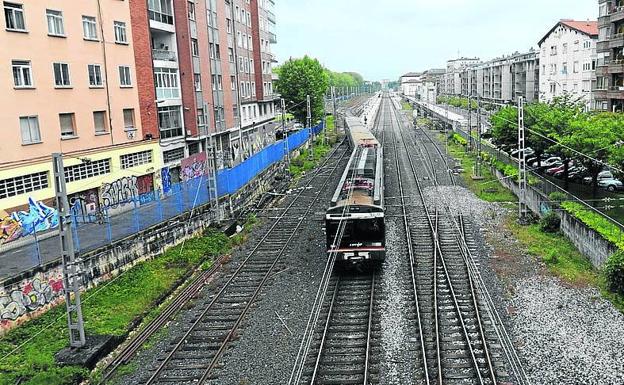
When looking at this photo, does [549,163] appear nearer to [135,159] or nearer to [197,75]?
[197,75]

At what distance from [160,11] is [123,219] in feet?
56.2

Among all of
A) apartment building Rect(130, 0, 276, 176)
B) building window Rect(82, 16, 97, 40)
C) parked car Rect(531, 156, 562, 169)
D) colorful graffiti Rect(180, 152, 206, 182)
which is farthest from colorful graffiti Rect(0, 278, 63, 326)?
parked car Rect(531, 156, 562, 169)

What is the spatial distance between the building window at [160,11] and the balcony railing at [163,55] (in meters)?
1.89

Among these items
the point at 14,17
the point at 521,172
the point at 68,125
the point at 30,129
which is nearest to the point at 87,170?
the point at 68,125

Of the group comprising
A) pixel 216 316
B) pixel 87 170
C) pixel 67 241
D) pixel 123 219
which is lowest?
pixel 216 316

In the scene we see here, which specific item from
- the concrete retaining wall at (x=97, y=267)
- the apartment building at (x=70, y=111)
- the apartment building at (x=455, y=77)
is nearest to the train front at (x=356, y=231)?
the concrete retaining wall at (x=97, y=267)

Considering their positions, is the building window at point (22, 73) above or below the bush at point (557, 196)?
above

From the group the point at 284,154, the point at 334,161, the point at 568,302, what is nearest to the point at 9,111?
the point at 568,302

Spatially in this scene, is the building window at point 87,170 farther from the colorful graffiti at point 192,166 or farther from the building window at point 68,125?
the colorful graffiti at point 192,166

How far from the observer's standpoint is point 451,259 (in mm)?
22531

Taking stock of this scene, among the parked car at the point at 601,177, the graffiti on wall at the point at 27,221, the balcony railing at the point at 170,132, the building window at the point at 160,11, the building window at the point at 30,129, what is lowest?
the parked car at the point at 601,177

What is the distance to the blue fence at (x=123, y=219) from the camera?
61.4 ft

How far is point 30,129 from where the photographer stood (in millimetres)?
24484

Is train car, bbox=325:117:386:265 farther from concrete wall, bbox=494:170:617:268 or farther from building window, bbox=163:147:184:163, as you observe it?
building window, bbox=163:147:184:163
